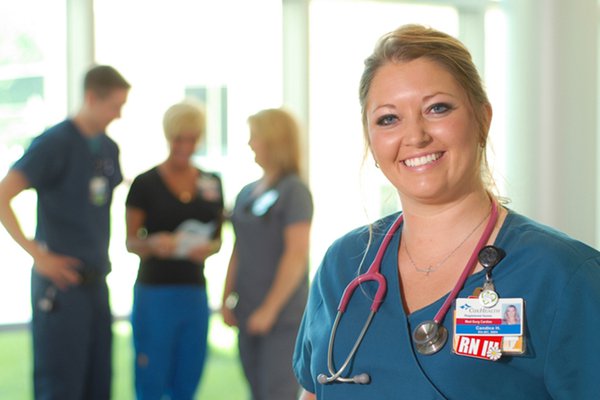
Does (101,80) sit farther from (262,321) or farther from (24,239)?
(262,321)

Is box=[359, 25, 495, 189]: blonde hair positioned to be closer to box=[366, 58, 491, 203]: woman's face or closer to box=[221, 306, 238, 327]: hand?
box=[366, 58, 491, 203]: woman's face

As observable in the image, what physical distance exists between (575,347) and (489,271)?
172 mm

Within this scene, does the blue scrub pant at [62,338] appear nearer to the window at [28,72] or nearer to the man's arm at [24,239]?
the man's arm at [24,239]

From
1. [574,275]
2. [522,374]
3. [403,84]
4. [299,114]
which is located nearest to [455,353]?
[522,374]

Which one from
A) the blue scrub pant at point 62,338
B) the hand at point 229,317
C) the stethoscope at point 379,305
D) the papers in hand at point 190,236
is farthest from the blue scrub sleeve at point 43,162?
the stethoscope at point 379,305

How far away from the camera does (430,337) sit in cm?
141

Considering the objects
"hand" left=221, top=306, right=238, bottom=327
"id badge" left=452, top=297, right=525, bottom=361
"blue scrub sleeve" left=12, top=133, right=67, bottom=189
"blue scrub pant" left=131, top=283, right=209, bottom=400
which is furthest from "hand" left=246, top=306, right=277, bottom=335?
"id badge" left=452, top=297, right=525, bottom=361

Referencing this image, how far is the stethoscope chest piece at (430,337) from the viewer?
140 cm

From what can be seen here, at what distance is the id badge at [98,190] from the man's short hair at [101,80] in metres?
0.36

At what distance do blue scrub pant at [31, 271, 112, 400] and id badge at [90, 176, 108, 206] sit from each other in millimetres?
353

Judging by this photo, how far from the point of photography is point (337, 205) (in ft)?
19.1

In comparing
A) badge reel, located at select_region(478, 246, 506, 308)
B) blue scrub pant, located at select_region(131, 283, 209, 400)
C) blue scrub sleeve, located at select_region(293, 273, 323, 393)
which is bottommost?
blue scrub pant, located at select_region(131, 283, 209, 400)

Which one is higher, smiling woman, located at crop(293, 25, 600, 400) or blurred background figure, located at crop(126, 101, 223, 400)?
smiling woman, located at crop(293, 25, 600, 400)

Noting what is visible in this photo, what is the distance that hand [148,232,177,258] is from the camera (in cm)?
390
